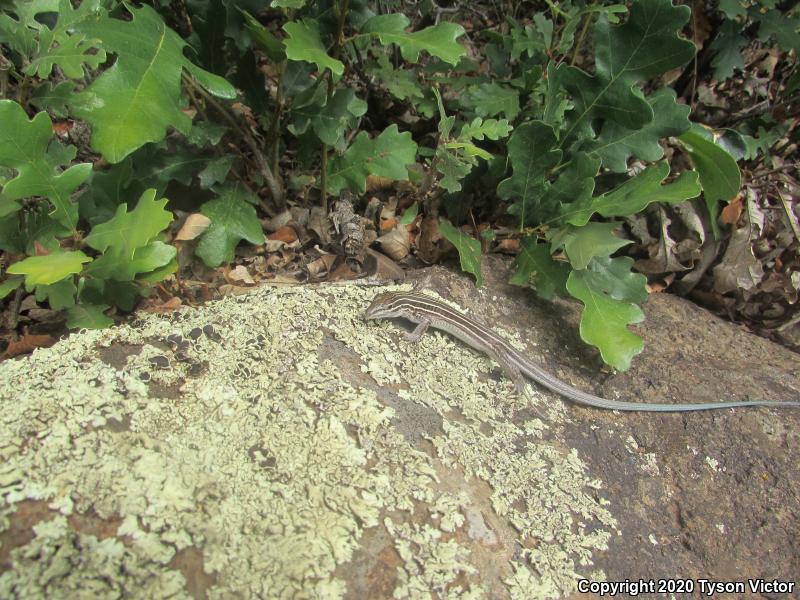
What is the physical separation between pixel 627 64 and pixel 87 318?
2.92m

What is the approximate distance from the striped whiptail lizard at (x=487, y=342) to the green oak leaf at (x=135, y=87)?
124cm

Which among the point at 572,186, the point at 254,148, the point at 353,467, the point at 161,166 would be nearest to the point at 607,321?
the point at 572,186

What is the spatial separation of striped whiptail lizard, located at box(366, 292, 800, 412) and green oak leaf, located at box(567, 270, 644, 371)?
0.77 ft

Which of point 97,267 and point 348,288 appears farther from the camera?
point 348,288

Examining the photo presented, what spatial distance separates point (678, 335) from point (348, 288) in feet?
6.63

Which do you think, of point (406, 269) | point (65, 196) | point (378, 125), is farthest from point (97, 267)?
point (378, 125)

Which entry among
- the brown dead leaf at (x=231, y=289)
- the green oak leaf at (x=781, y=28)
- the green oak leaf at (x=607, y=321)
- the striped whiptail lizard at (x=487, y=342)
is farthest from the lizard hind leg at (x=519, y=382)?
the green oak leaf at (x=781, y=28)

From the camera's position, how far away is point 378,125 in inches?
150

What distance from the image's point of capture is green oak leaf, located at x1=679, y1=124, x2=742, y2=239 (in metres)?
2.96

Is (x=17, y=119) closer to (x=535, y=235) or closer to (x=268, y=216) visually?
(x=268, y=216)

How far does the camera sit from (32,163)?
2.22 meters

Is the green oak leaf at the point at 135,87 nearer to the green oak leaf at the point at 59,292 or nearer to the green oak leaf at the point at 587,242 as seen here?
the green oak leaf at the point at 59,292

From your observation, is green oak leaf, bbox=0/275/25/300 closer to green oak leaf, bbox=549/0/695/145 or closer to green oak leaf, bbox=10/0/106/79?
green oak leaf, bbox=10/0/106/79

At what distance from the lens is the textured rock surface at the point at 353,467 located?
1.56 meters
